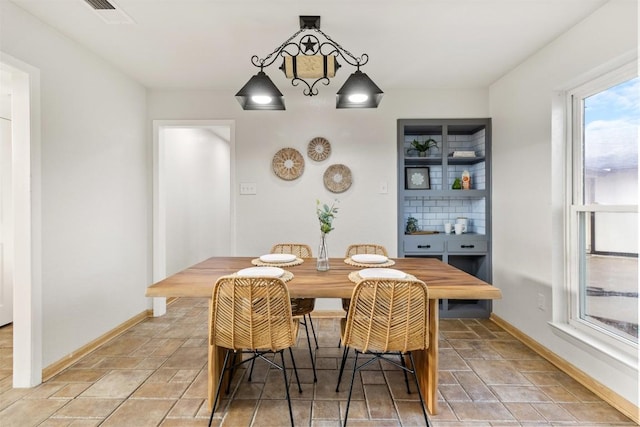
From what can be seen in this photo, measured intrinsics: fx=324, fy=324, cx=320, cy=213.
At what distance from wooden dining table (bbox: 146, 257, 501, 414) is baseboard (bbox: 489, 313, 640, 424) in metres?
1.08

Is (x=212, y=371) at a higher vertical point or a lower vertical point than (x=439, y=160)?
lower

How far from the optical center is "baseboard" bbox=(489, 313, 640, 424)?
5.99ft

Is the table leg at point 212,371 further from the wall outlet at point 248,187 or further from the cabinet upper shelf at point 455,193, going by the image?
the cabinet upper shelf at point 455,193

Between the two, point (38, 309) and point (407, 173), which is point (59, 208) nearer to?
point (38, 309)

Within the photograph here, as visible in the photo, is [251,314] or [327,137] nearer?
[251,314]

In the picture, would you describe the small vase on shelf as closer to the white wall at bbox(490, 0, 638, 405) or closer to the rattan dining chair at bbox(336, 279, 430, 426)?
the rattan dining chair at bbox(336, 279, 430, 426)

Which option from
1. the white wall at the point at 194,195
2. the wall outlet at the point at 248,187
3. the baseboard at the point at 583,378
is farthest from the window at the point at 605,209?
the white wall at the point at 194,195

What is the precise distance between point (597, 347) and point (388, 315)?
1515 mm

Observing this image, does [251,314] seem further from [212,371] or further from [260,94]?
[260,94]

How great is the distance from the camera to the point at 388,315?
158 centimetres

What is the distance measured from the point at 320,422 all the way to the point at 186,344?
1546mm

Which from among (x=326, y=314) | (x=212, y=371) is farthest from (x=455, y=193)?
(x=212, y=371)

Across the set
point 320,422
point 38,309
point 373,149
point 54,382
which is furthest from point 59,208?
point 373,149

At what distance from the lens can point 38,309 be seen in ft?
7.07
